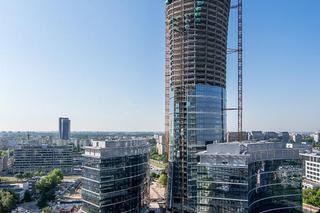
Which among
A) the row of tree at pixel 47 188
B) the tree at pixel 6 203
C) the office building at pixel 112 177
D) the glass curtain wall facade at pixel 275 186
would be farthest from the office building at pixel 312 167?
the tree at pixel 6 203

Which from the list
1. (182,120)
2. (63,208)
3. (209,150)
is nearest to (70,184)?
(63,208)

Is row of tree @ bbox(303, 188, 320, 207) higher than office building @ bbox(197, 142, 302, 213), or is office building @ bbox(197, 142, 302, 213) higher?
office building @ bbox(197, 142, 302, 213)

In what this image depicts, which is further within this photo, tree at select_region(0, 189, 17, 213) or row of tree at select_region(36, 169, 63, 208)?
row of tree at select_region(36, 169, 63, 208)

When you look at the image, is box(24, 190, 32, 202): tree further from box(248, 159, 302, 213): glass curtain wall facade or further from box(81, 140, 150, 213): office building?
box(248, 159, 302, 213): glass curtain wall facade

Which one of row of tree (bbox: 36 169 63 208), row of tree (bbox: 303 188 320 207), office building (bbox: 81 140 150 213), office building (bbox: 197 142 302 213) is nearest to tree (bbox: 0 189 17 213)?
row of tree (bbox: 36 169 63 208)

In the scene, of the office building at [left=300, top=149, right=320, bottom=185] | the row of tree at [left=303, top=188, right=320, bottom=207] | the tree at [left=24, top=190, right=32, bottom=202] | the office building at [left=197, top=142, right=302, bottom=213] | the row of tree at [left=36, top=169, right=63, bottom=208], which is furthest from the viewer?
the office building at [left=300, top=149, right=320, bottom=185]

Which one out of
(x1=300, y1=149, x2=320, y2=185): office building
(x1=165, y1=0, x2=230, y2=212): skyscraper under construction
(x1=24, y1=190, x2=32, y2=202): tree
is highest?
(x1=165, y1=0, x2=230, y2=212): skyscraper under construction
